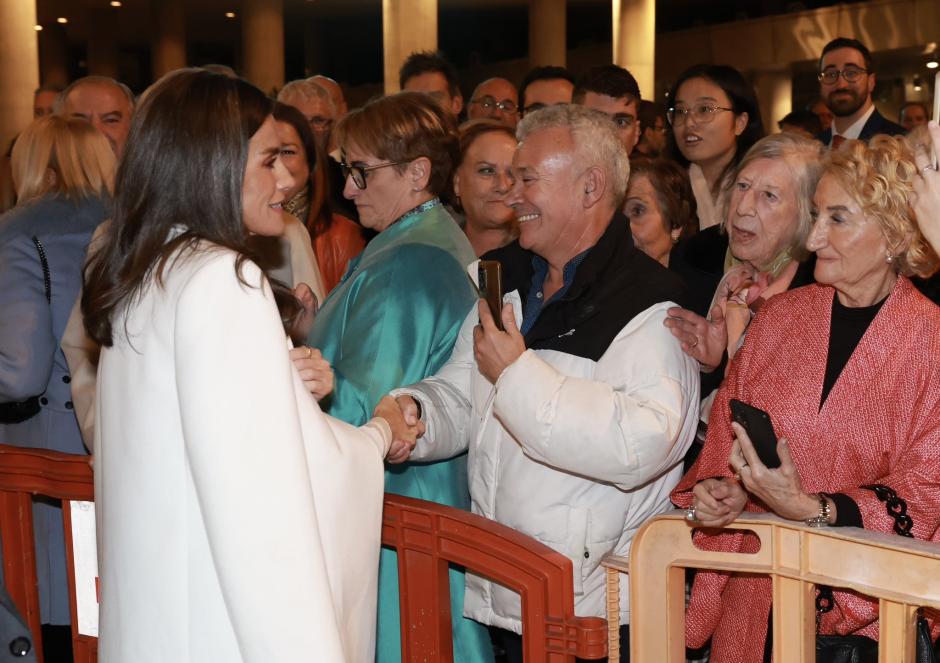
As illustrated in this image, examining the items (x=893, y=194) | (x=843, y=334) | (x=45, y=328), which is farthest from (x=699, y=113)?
(x=45, y=328)

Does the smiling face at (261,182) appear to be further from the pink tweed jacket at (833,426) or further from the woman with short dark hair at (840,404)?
the pink tweed jacket at (833,426)

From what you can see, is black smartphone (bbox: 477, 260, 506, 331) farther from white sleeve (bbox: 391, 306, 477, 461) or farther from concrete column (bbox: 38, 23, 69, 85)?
concrete column (bbox: 38, 23, 69, 85)

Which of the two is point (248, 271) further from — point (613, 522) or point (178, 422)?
point (613, 522)

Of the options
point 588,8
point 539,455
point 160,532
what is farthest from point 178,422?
point 588,8

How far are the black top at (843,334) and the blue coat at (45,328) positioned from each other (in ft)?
7.91

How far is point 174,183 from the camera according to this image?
218 cm

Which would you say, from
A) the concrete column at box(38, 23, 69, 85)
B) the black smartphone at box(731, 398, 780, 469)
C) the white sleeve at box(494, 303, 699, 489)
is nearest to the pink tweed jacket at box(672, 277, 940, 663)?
the white sleeve at box(494, 303, 699, 489)

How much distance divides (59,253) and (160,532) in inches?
74.6

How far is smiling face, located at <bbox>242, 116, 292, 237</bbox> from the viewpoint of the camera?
2.29 meters

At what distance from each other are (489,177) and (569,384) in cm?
209

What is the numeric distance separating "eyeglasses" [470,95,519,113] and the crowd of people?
287 cm

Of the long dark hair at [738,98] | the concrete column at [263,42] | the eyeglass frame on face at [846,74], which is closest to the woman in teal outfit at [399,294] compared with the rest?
the long dark hair at [738,98]

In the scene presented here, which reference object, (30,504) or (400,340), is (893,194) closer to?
(400,340)

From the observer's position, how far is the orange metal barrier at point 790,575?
1.99m
